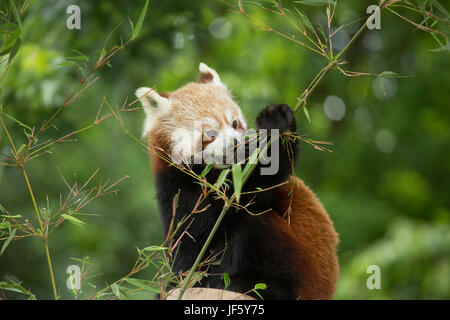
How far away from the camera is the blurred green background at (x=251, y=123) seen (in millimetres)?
3545

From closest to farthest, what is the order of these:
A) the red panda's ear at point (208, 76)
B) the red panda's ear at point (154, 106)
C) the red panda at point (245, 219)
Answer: the red panda at point (245, 219)
the red panda's ear at point (154, 106)
the red panda's ear at point (208, 76)

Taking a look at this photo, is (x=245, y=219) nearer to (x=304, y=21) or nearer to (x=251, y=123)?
(x=304, y=21)

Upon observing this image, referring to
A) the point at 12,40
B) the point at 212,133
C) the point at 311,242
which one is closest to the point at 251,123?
the point at 212,133

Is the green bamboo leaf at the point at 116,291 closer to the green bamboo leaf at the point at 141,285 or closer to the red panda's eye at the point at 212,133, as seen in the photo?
the green bamboo leaf at the point at 141,285

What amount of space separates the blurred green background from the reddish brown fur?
0.38 metres

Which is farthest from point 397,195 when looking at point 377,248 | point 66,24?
point 66,24

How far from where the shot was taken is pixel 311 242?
2145 millimetres

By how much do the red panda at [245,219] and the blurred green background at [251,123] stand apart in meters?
0.42

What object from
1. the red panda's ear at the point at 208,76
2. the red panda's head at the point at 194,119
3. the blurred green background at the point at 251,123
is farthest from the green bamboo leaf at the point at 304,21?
the blurred green background at the point at 251,123

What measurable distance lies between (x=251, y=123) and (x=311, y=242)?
1.30 metres

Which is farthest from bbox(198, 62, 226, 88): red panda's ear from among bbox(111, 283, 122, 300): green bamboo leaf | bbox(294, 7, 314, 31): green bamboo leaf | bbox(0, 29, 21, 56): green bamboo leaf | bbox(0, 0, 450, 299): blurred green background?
bbox(111, 283, 122, 300): green bamboo leaf

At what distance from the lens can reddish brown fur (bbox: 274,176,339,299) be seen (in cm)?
206

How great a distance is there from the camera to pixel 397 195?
7.07m
